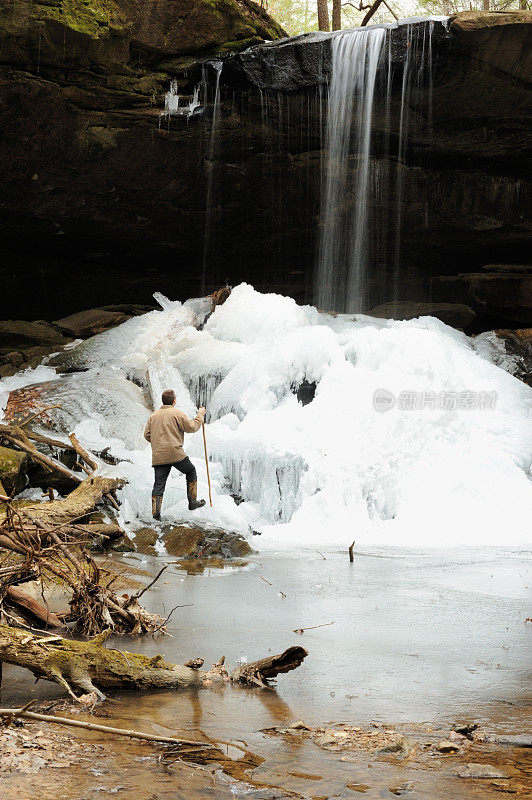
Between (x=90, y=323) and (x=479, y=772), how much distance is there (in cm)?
1561

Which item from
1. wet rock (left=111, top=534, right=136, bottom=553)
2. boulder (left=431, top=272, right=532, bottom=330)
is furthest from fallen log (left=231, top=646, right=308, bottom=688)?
boulder (left=431, top=272, right=532, bottom=330)

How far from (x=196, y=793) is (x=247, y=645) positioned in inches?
86.2

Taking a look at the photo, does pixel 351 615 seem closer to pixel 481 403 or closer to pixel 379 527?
pixel 379 527

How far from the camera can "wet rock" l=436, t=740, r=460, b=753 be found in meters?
3.04

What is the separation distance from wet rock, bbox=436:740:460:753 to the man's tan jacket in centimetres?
625

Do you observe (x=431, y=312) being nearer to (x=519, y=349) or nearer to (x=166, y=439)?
(x=519, y=349)

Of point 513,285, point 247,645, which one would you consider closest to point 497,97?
point 513,285

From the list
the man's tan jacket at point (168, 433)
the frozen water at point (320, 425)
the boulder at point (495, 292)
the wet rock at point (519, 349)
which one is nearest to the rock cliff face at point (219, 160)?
the boulder at point (495, 292)

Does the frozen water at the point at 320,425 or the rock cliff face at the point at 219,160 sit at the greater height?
the rock cliff face at the point at 219,160

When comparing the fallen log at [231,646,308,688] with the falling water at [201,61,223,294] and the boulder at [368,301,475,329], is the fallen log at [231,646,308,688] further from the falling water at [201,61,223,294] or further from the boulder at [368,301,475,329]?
the boulder at [368,301,475,329]

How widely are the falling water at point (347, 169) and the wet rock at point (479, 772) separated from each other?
1366cm

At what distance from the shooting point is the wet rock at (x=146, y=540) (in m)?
8.12

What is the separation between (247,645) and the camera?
15.4ft

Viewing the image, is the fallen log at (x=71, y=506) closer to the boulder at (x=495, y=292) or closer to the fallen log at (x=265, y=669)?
the fallen log at (x=265, y=669)
